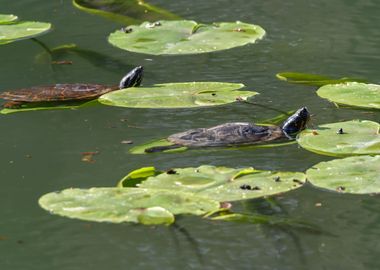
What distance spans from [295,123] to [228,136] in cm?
22

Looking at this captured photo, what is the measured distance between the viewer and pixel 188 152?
2979mm

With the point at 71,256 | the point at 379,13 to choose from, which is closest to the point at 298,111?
the point at 71,256

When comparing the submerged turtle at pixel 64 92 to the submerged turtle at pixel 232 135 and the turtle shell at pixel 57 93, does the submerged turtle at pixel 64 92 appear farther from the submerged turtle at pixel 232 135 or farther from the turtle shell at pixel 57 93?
the submerged turtle at pixel 232 135

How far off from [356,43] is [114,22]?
1.10 metres

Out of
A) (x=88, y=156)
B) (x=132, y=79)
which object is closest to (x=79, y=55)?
(x=132, y=79)

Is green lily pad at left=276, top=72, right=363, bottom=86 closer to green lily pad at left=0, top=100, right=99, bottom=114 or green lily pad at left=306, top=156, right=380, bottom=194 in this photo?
green lily pad at left=0, top=100, right=99, bottom=114

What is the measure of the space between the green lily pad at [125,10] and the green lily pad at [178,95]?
1.16 metres

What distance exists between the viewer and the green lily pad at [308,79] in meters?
3.58

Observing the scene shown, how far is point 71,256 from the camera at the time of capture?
2410mm

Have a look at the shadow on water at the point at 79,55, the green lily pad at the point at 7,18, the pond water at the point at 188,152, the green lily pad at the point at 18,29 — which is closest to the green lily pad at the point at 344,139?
the pond water at the point at 188,152

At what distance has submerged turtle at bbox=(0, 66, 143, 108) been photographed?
3.43 m

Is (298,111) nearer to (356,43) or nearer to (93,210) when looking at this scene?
(93,210)

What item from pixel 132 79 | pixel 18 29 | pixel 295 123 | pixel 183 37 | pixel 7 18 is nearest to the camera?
pixel 295 123

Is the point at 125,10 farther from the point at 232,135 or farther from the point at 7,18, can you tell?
the point at 232,135
